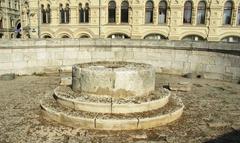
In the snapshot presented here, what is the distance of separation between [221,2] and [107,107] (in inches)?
907

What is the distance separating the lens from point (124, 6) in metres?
28.3

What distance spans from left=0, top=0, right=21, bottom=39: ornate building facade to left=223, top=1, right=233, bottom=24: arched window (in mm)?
30379

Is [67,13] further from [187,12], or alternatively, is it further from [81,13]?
[187,12]

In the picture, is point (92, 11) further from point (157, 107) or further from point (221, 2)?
point (157, 107)

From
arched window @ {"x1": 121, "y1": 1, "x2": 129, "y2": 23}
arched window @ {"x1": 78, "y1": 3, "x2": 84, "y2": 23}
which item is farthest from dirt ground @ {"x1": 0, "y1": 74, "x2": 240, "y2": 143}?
arched window @ {"x1": 78, "y1": 3, "x2": 84, "y2": 23}

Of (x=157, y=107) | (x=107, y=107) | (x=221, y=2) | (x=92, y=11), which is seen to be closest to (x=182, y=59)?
(x=157, y=107)

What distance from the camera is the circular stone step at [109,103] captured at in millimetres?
6469

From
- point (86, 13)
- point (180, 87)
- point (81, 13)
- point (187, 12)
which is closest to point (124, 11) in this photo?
point (86, 13)

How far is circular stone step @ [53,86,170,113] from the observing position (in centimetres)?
647

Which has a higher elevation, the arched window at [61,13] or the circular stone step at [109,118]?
the arched window at [61,13]

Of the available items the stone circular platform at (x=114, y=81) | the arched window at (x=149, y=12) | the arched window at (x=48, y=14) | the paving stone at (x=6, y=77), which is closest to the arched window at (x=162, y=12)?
the arched window at (x=149, y=12)

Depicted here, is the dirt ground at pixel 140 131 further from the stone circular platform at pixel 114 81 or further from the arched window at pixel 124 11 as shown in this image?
the arched window at pixel 124 11

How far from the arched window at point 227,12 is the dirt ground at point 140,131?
61.5 ft

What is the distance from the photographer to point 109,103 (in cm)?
646
